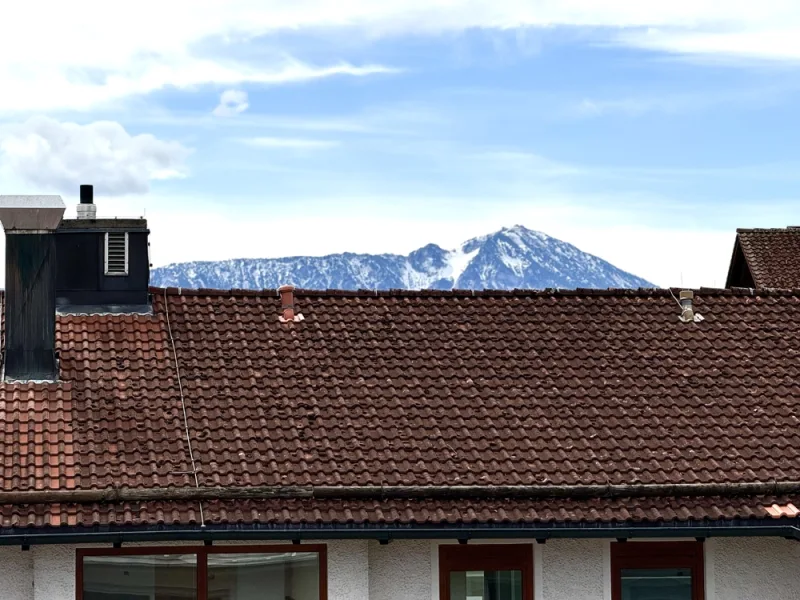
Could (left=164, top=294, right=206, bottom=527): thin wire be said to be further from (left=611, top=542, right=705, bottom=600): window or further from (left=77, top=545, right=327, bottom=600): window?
(left=611, top=542, right=705, bottom=600): window

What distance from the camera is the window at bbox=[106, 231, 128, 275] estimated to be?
1802 cm

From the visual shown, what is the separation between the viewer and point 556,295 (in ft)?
61.6

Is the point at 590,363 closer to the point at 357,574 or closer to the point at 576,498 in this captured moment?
the point at 576,498

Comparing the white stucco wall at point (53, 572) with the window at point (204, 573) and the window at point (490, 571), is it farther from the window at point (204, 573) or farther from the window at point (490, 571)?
the window at point (490, 571)

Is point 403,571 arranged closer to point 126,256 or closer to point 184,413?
point 184,413

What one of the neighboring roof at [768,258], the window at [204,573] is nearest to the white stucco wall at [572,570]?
the window at [204,573]

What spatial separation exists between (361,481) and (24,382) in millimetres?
4034

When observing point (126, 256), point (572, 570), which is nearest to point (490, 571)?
point (572, 570)

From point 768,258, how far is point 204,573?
79.2 ft

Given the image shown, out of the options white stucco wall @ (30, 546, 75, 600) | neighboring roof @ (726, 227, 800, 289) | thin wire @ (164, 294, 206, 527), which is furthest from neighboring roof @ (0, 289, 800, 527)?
neighboring roof @ (726, 227, 800, 289)

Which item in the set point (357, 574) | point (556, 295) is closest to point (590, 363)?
point (556, 295)

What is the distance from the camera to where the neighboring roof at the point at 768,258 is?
3472cm

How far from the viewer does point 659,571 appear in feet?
49.0

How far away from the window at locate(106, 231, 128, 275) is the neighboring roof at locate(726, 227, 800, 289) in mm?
19533
